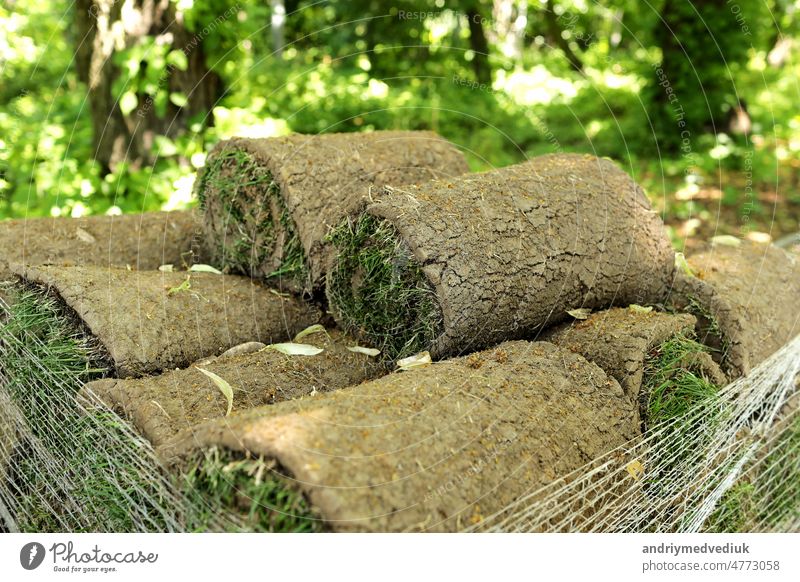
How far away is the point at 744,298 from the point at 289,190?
2088mm

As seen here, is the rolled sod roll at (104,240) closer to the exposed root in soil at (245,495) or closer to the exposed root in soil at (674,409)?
the exposed root in soil at (245,495)

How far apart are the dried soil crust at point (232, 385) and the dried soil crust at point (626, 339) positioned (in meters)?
0.77

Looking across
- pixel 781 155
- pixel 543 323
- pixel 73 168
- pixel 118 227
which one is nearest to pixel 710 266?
pixel 543 323

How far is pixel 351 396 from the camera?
86.4 inches

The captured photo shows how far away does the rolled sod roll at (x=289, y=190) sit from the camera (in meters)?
3.18

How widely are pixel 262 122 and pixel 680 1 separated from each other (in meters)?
4.67

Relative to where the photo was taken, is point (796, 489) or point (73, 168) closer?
point (796, 489)

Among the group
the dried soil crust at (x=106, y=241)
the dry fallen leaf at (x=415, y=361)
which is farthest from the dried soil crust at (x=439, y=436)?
the dried soil crust at (x=106, y=241)

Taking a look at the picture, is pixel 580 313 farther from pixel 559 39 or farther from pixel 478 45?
pixel 559 39

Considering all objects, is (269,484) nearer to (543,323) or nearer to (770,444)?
(543,323)

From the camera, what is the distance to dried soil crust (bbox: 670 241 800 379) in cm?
312

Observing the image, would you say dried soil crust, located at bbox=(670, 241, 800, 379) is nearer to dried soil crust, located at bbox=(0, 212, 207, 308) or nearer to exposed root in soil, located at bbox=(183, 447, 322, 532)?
exposed root in soil, located at bbox=(183, 447, 322, 532)

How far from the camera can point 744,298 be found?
10.7ft

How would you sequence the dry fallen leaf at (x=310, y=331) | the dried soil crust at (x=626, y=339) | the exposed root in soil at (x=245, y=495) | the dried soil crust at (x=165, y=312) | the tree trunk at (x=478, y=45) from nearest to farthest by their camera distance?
the exposed root in soil at (x=245, y=495), the dried soil crust at (x=626, y=339), the dried soil crust at (x=165, y=312), the dry fallen leaf at (x=310, y=331), the tree trunk at (x=478, y=45)
